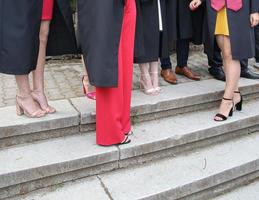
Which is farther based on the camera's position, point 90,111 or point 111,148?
point 90,111

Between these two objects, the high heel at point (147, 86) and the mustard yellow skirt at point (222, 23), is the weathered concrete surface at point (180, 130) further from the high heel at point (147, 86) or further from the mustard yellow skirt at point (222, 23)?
the mustard yellow skirt at point (222, 23)

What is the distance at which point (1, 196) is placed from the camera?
2.71m

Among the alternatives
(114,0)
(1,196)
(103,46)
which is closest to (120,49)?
(103,46)

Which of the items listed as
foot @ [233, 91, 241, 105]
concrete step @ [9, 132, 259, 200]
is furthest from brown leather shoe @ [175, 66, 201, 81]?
concrete step @ [9, 132, 259, 200]

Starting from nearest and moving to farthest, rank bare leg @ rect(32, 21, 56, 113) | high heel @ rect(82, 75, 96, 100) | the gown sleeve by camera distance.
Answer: bare leg @ rect(32, 21, 56, 113)
the gown sleeve
high heel @ rect(82, 75, 96, 100)

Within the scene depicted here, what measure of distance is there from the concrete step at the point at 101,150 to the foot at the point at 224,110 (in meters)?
0.06

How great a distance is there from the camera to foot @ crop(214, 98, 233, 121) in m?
3.62

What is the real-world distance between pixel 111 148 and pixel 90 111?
428 mm

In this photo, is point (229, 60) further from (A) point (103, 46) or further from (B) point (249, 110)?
(A) point (103, 46)

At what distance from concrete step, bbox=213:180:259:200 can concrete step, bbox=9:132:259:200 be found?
4cm

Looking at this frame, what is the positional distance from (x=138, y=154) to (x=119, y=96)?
536 mm

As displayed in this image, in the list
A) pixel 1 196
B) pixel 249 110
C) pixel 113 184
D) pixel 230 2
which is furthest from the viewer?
pixel 249 110

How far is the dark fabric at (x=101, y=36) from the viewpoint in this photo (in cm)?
270

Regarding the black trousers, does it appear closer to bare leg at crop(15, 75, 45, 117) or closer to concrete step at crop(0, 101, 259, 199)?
concrete step at crop(0, 101, 259, 199)
